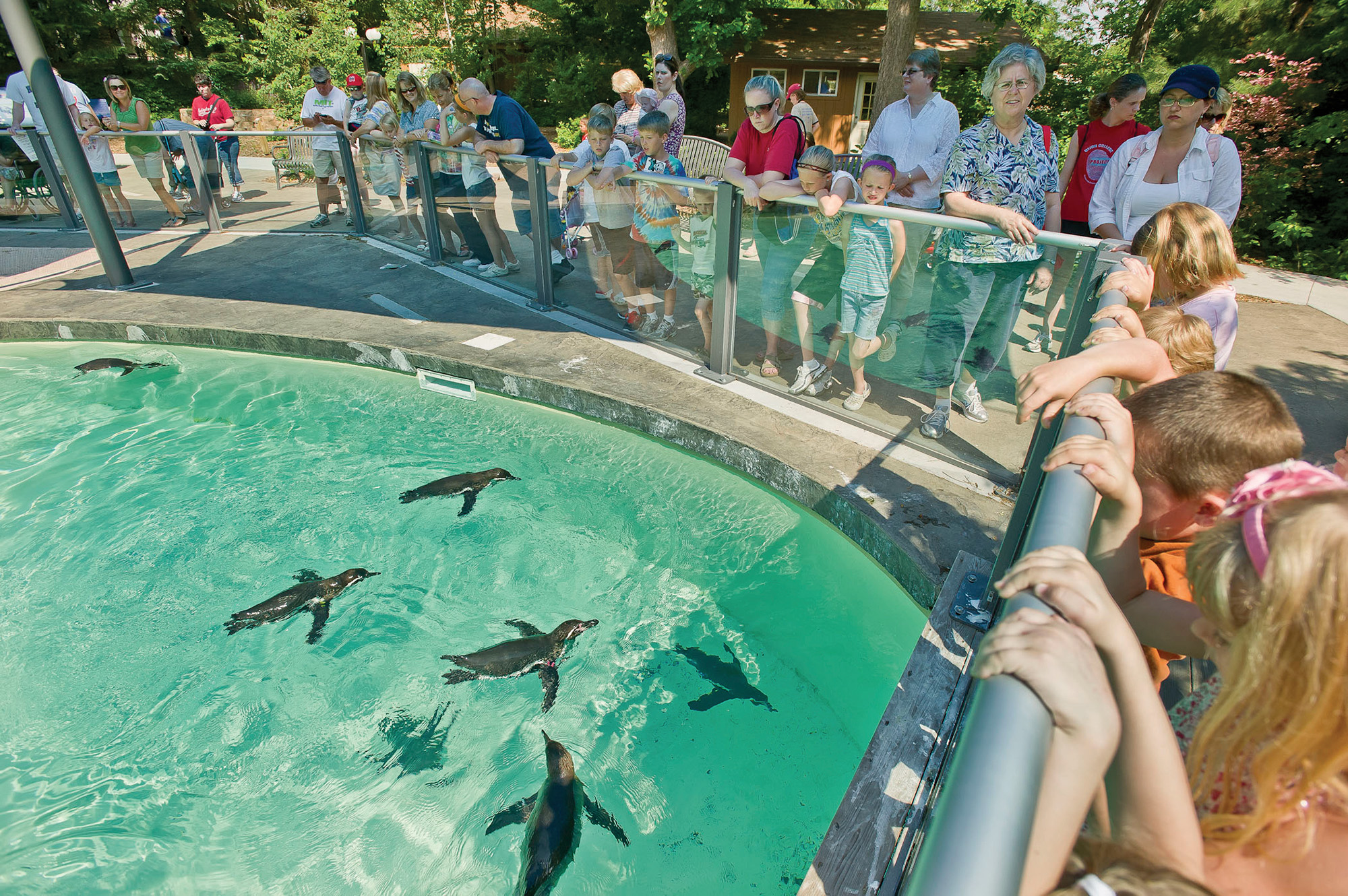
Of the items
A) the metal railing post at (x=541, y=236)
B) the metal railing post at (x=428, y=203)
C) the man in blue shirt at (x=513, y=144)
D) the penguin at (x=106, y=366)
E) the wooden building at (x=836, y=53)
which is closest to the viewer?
the penguin at (x=106, y=366)

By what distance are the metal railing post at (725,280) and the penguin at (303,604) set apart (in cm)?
284

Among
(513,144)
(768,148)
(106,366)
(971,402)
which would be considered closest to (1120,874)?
(971,402)

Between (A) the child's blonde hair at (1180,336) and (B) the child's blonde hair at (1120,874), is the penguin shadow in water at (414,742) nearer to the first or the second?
(B) the child's blonde hair at (1120,874)

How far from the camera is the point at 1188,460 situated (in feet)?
5.65

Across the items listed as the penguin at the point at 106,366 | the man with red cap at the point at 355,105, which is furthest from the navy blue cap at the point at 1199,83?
the man with red cap at the point at 355,105

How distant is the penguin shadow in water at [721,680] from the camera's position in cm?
332

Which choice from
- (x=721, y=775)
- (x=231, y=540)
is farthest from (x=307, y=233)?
(x=721, y=775)

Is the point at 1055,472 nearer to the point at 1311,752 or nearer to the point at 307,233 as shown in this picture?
the point at 1311,752

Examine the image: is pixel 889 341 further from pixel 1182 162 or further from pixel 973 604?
pixel 973 604

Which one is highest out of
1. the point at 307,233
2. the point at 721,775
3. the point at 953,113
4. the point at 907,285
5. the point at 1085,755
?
the point at 953,113

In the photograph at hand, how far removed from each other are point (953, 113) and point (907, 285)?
1750 millimetres

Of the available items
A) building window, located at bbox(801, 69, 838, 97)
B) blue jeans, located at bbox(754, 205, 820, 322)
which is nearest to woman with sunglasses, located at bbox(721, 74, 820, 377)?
blue jeans, located at bbox(754, 205, 820, 322)

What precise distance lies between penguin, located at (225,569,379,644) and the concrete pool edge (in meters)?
2.00

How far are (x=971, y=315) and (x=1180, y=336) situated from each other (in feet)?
4.60
